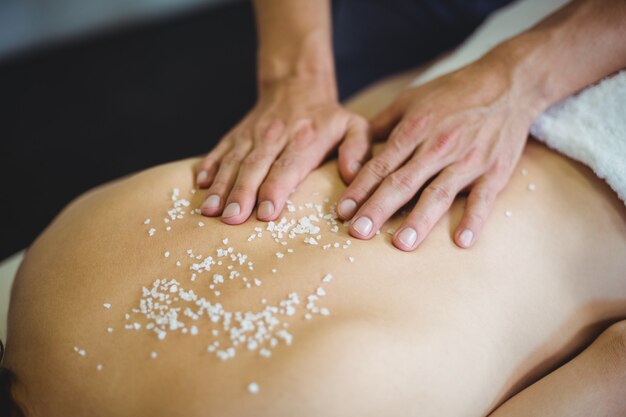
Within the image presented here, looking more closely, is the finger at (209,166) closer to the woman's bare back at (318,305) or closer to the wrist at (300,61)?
the woman's bare back at (318,305)

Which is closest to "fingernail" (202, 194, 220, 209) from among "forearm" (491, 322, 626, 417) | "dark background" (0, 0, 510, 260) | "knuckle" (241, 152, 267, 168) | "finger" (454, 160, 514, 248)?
"knuckle" (241, 152, 267, 168)

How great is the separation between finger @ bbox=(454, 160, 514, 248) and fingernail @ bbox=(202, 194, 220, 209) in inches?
16.8

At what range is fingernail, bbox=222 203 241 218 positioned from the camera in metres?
0.89

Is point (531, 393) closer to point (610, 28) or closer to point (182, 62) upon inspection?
point (610, 28)

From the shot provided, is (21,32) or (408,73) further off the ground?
(408,73)

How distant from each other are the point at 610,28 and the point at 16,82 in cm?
319

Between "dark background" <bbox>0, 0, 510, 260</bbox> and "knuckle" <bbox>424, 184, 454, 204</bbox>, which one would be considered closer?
"knuckle" <bbox>424, 184, 454, 204</bbox>

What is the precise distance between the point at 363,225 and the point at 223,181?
0.99 ft

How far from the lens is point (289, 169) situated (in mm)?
963

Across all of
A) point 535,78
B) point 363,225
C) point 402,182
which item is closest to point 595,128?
point 535,78

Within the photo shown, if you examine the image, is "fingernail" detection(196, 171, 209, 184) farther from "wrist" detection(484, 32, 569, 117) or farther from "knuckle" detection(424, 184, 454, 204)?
"wrist" detection(484, 32, 569, 117)

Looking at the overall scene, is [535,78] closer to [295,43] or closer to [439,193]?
[439,193]

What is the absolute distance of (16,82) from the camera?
307 centimetres

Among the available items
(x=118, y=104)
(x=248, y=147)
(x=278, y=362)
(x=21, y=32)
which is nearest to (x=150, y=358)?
(x=278, y=362)
